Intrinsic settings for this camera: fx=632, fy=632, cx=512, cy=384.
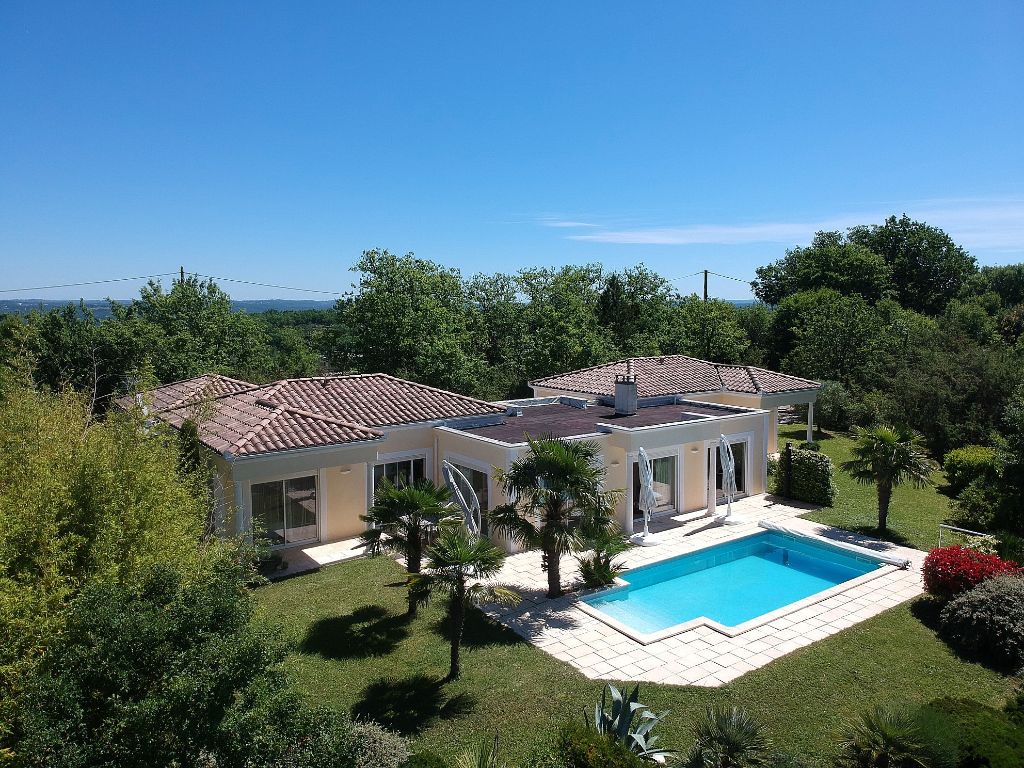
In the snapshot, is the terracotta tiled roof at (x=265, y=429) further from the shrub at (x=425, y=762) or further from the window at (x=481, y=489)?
the shrub at (x=425, y=762)

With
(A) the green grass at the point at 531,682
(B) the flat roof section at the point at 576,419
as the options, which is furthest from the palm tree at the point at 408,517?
(B) the flat roof section at the point at 576,419

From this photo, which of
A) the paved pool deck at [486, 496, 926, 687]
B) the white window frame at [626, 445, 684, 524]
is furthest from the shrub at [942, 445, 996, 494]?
the white window frame at [626, 445, 684, 524]

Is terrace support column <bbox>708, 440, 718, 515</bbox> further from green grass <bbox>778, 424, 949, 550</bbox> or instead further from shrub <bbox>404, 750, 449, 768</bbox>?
shrub <bbox>404, 750, 449, 768</bbox>

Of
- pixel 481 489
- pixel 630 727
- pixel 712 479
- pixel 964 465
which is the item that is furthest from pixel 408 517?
pixel 964 465

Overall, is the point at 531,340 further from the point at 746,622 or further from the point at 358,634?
the point at 358,634

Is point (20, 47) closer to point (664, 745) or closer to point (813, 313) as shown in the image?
point (664, 745)

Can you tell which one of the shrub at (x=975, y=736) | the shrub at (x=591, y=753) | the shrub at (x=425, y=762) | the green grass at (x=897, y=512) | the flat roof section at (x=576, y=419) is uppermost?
the flat roof section at (x=576, y=419)

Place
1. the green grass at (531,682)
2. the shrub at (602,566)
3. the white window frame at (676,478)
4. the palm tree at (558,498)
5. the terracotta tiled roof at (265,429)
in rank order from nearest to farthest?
1. the green grass at (531,682)
2. the palm tree at (558,498)
3. the shrub at (602,566)
4. the terracotta tiled roof at (265,429)
5. the white window frame at (676,478)
